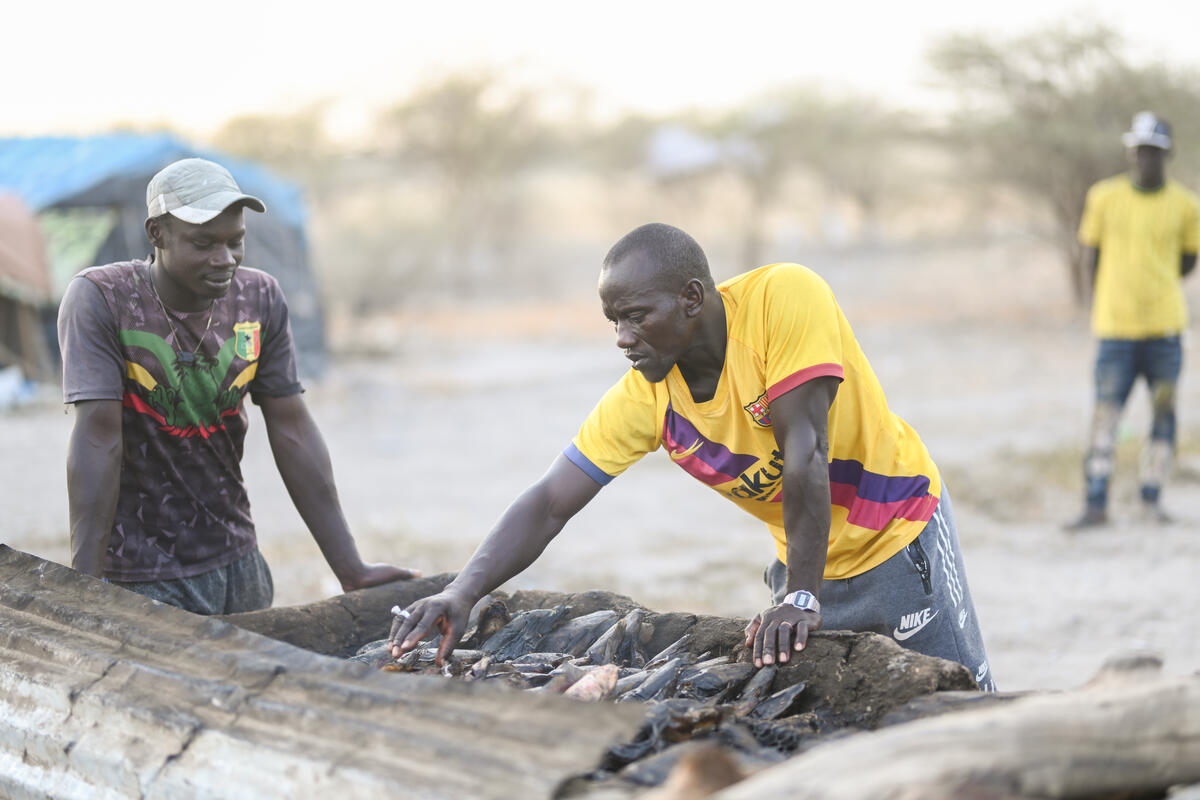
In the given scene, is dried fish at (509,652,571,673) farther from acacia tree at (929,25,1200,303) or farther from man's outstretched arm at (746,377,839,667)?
acacia tree at (929,25,1200,303)

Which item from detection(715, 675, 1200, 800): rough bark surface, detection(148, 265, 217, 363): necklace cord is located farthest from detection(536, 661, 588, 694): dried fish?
detection(148, 265, 217, 363): necklace cord

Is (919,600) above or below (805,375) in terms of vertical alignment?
below

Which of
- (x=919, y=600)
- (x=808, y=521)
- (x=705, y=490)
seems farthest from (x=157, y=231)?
(x=705, y=490)

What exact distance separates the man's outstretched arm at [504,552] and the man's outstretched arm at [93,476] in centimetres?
82

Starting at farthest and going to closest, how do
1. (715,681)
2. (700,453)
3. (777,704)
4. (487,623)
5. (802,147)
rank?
1. (802,147)
2. (487,623)
3. (700,453)
4. (715,681)
5. (777,704)

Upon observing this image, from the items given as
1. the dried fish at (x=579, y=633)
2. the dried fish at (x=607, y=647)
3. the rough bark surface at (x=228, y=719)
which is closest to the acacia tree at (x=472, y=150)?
the dried fish at (x=579, y=633)

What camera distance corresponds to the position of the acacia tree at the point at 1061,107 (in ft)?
52.3

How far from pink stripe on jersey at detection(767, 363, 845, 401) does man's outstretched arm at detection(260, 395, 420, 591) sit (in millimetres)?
1513

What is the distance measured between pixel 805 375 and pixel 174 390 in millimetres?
1715

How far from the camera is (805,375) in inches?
105

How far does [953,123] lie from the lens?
17.6 metres

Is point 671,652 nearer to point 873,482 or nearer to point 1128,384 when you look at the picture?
point 873,482

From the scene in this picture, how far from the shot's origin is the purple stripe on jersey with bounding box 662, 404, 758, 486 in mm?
2918

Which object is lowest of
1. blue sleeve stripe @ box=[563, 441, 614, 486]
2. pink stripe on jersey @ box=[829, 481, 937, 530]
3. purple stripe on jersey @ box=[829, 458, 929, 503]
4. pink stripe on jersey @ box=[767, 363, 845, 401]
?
pink stripe on jersey @ box=[829, 481, 937, 530]
